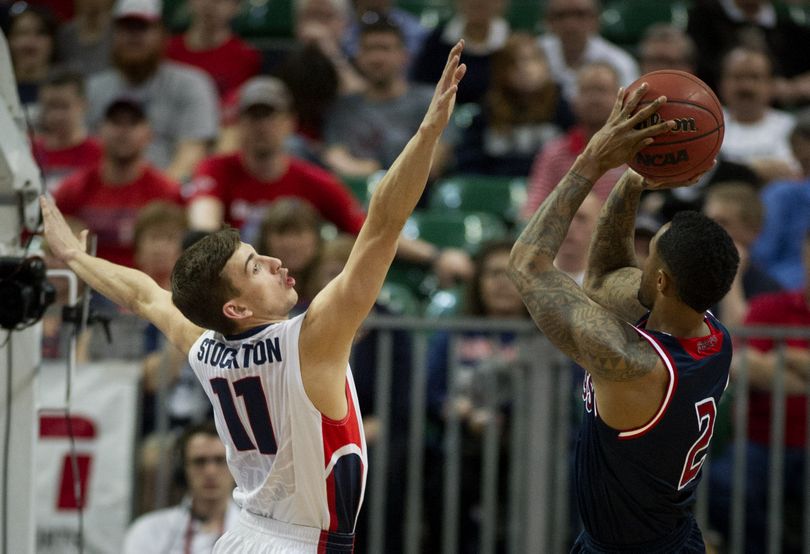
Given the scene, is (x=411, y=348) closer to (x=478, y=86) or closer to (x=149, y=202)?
(x=149, y=202)

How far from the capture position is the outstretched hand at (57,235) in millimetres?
5344

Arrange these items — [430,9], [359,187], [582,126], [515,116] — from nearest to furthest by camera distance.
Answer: [582,126], [359,187], [515,116], [430,9]

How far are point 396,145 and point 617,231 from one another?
4.90 m

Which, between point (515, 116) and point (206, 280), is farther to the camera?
point (515, 116)

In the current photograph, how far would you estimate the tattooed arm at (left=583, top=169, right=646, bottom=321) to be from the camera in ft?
16.8

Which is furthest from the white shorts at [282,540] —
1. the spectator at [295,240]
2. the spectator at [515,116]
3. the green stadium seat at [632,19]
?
the green stadium seat at [632,19]

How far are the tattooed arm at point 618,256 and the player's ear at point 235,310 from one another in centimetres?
139

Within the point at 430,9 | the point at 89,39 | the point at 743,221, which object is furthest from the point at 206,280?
the point at 430,9

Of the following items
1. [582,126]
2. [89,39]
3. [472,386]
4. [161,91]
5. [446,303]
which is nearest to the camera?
[472,386]

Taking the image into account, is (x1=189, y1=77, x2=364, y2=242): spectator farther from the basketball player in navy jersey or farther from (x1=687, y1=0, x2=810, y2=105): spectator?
the basketball player in navy jersey

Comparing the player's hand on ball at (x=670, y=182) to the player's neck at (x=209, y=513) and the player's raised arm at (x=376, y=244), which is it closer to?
the player's raised arm at (x=376, y=244)

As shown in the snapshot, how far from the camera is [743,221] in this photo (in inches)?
319

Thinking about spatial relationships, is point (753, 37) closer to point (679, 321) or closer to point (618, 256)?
point (618, 256)

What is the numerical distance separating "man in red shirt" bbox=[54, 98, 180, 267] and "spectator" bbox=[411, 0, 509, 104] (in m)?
2.61
